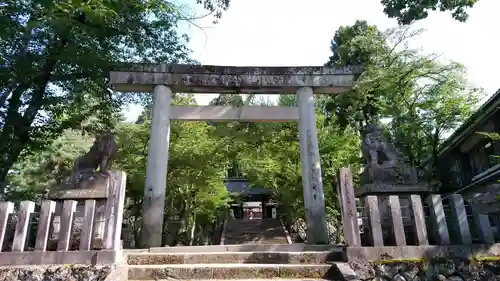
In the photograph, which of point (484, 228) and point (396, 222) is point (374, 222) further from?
point (484, 228)

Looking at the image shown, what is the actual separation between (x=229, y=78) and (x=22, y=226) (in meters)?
5.78

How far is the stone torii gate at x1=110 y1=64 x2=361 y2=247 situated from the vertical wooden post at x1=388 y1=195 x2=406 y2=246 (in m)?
2.82

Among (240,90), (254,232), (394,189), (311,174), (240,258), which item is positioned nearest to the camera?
(240,258)

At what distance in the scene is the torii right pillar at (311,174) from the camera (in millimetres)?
7512

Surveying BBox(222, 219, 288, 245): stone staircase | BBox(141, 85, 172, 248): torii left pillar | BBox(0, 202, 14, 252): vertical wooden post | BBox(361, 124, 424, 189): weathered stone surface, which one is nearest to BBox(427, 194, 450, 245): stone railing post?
BBox(361, 124, 424, 189): weathered stone surface

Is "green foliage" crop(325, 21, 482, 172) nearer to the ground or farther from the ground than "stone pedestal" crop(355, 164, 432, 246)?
farther from the ground

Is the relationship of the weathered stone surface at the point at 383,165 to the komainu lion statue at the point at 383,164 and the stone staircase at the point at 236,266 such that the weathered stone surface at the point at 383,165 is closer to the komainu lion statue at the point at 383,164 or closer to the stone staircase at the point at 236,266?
the komainu lion statue at the point at 383,164

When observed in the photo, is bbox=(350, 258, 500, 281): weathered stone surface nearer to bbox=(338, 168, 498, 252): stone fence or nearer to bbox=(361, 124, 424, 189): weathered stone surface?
bbox=(338, 168, 498, 252): stone fence

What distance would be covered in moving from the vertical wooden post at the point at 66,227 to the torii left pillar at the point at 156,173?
2.52 m

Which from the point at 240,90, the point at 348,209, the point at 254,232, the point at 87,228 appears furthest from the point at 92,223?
the point at 254,232

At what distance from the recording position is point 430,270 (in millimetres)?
4477

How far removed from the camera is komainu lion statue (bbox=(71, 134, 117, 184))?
19.8ft

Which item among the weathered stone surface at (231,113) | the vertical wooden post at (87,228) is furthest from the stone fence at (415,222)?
the vertical wooden post at (87,228)

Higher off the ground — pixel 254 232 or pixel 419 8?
pixel 419 8
